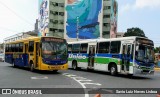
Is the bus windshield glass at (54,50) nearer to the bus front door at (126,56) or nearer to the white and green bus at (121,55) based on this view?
the white and green bus at (121,55)

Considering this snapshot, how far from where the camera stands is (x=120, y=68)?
74.6 feet

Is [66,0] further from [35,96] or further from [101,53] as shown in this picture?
[35,96]

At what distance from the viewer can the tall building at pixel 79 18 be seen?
91375 mm

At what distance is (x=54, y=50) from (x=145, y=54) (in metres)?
6.92

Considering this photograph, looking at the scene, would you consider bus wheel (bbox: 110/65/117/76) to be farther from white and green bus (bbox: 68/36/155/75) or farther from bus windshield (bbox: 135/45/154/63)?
bus windshield (bbox: 135/45/154/63)

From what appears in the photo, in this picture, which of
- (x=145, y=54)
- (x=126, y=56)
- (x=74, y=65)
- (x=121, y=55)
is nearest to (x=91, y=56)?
(x=74, y=65)

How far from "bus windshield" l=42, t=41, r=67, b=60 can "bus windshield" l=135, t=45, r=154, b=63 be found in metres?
5.95

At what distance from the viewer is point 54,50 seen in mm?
23781

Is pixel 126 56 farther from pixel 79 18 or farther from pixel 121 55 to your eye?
pixel 79 18

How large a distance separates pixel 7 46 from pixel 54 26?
5989 cm

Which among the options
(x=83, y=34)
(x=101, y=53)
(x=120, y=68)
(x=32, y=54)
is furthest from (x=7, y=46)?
(x=83, y=34)

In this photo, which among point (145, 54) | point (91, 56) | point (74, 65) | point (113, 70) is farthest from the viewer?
point (74, 65)

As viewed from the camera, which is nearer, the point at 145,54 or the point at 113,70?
the point at 145,54

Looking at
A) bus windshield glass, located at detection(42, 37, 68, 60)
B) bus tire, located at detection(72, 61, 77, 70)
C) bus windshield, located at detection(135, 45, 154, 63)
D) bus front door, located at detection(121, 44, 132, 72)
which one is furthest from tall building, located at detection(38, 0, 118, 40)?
bus windshield, located at detection(135, 45, 154, 63)
